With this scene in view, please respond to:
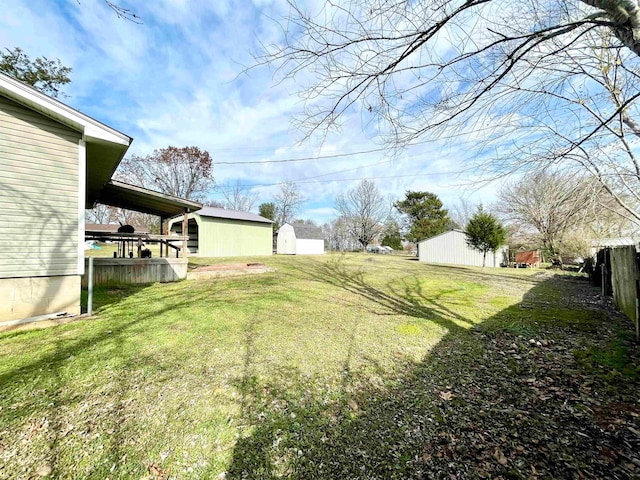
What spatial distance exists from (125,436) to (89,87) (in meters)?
13.9

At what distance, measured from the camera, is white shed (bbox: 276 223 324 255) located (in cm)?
2689

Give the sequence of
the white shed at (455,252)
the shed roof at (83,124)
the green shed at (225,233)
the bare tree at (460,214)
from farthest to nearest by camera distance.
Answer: the bare tree at (460,214) < the white shed at (455,252) < the green shed at (225,233) < the shed roof at (83,124)

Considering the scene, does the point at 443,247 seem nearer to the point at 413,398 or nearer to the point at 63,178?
the point at 413,398

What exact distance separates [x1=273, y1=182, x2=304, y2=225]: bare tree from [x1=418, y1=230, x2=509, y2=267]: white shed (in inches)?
740

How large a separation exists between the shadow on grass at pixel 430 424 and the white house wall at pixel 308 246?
76.8ft

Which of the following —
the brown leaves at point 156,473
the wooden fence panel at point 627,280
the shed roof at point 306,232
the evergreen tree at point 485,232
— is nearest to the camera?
the brown leaves at point 156,473

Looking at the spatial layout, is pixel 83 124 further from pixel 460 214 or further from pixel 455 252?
pixel 460 214

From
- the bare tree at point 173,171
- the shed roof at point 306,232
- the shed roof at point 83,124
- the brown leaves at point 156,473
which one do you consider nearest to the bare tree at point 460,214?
the shed roof at point 306,232

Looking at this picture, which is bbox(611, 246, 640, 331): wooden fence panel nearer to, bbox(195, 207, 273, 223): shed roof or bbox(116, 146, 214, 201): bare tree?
bbox(195, 207, 273, 223): shed roof

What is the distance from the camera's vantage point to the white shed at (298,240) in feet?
88.2

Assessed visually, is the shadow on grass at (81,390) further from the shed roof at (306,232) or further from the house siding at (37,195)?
the shed roof at (306,232)

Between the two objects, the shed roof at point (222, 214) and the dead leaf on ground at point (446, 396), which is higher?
the shed roof at point (222, 214)

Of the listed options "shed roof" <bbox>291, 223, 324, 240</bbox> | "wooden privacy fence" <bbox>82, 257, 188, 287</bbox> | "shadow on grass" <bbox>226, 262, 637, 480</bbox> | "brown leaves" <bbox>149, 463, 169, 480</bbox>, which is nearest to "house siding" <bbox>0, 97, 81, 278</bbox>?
"wooden privacy fence" <bbox>82, 257, 188, 287</bbox>

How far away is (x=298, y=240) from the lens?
2680cm
